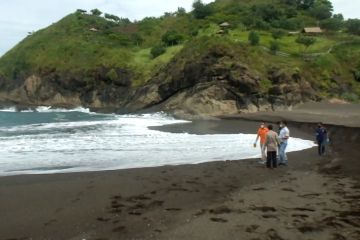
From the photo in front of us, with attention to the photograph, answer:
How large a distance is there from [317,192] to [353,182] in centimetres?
182

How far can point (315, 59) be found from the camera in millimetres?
54750

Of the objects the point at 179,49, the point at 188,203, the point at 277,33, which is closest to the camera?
the point at 188,203

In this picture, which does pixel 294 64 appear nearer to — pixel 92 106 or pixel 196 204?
pixel 92 106

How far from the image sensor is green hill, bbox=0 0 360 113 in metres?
51.9

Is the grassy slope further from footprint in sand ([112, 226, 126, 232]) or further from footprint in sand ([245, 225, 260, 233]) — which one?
footprint in sand ([112, 226, 126, 232])

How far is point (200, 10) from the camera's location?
80.9 metres

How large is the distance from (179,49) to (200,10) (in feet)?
70.2

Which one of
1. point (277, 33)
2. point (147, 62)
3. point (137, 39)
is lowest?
point (147, 62)

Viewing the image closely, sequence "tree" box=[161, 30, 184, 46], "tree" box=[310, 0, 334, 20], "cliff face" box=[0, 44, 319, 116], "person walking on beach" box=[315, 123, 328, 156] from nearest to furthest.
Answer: "person walking on beach" box=[315, 123, 328, 156] → "cliff face" box=[0, 44, 319, 116] → "tree" box=[161, 30, 184, 46] → "tree" box=[310, 0, 334, 20]

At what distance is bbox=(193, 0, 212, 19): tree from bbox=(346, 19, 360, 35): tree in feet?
77.1

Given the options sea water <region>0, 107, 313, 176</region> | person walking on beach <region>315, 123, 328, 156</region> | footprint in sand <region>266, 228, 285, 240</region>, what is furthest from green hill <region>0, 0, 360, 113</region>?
footprint in sand <region>266, 228, 285, 240</region>

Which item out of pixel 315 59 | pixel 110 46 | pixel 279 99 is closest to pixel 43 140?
pixel 279 99

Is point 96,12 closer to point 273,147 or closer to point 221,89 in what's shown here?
point 221,89

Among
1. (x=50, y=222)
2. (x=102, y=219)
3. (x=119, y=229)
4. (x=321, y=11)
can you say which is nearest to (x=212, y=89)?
(x=102, y=219)
